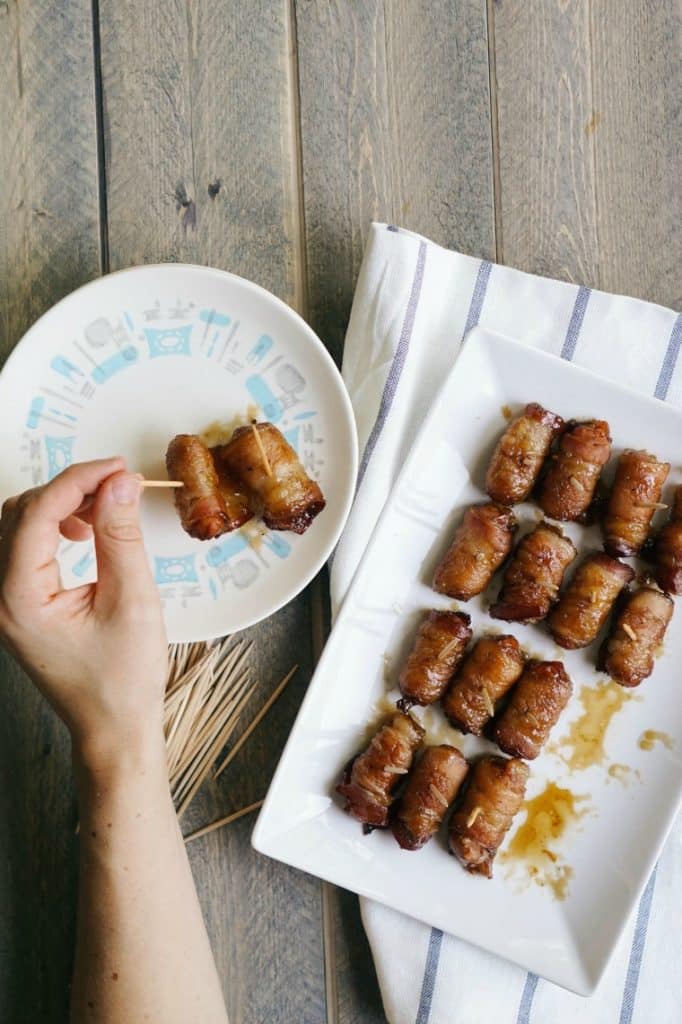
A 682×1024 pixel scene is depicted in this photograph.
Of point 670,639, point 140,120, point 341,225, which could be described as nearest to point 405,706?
point 670,639

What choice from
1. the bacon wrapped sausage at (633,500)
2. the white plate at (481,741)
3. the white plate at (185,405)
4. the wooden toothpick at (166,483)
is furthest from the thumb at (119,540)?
the bacon wrapped sausage at (633,500)

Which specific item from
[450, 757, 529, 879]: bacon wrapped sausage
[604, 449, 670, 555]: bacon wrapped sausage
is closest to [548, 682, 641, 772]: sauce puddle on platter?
[450, 757, 529, 879]: bacon wrapped sausage

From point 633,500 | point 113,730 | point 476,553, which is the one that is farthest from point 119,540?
point 633,500

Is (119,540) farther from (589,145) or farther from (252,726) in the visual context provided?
(589,145)

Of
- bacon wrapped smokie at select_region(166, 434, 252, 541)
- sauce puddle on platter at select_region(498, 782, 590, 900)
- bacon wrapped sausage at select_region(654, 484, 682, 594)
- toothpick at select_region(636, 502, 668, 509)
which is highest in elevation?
bacon wrapped smokie at select_region(166, 434, 252, 541)

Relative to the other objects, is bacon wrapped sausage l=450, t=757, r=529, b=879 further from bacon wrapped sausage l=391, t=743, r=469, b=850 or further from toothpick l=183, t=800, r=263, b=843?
toothpick l=183, t=800, r=263, b=843
